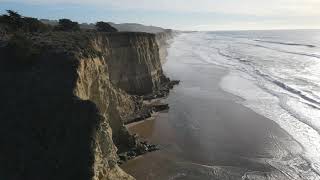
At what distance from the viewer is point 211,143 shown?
28.4 meters

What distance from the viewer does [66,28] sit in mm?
43594

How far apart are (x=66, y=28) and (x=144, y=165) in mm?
23131

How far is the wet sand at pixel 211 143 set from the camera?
23578 millimetres

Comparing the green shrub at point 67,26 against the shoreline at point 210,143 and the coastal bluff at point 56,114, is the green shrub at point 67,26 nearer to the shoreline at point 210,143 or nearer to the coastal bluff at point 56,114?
the shoreline at point 210,143

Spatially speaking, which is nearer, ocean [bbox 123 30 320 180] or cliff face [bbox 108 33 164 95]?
ocean [bbox 123 30 320 180]

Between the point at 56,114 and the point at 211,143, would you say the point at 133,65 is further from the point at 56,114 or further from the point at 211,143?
the point at 56,114

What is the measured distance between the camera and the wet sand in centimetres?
2358

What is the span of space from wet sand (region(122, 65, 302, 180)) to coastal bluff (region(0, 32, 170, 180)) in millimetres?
3236

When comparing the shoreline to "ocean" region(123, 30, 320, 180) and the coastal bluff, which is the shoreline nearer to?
"ocean" region(123, 30, 320, 180)

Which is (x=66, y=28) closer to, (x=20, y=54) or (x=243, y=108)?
(x=243, y=108)

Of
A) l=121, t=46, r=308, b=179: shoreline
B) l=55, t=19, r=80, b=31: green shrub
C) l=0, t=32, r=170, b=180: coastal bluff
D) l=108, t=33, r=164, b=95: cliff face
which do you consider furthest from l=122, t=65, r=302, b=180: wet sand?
l=55, t=19, r=80, b=31: green shrub

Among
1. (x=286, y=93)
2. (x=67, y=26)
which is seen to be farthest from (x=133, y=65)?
(x=286, y=93)

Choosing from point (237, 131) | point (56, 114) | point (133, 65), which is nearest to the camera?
point (56, 114)

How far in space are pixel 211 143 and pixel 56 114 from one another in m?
12.4
